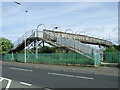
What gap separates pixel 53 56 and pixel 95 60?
846cm

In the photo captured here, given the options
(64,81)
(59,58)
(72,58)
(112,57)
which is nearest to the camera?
(64,81)

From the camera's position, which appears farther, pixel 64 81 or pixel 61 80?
pixel 61 80

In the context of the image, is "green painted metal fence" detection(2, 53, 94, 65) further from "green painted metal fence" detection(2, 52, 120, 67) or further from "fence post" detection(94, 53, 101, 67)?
"fence post" detection(94, 53, 101, 67)

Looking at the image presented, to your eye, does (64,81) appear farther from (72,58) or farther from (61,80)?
(72,58)

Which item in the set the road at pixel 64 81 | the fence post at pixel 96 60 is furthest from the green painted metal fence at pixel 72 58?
the road at pixel 64 81

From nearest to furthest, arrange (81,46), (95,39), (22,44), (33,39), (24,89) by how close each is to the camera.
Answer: (24,89) → (81,46) → (33,39) → (22,44) → (95,39)

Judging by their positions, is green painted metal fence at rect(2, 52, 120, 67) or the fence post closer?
the fence post

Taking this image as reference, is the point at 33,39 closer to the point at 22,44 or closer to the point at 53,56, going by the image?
the point at 22,44

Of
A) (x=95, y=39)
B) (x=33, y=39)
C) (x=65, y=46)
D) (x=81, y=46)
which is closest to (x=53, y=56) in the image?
(x=65, y=46)

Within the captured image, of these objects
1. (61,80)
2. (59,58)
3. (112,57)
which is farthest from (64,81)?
(59,58)

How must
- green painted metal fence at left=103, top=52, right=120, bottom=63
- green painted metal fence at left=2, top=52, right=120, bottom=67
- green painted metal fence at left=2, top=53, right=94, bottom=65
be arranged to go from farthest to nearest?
green painted metal fence at left=2, top=53, right=94, bottom=65, green painted metal fence at left=103, top=52, right=120, bottom=63, green painted metal fence at left=2, top=52, right=120, bottom=67

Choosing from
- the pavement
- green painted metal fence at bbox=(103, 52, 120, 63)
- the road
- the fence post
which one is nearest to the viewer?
the road

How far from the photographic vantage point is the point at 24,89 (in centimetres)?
999

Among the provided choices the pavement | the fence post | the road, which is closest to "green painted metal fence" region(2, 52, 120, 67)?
the fence post
